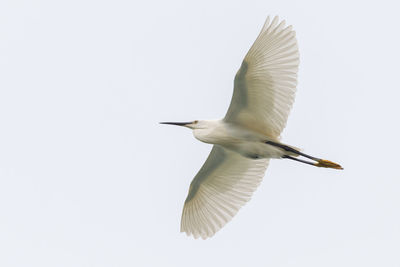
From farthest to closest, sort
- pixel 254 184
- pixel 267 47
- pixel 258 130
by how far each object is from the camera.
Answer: pixel 254 184 → pixel 258 130 → pixel 267 47

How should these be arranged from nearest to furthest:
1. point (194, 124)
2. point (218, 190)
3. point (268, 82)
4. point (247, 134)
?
point (268, 82) → point (247, 134) → point (194, 124) → point (218, 190)

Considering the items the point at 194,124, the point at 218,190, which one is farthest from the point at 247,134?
the point at 218,190

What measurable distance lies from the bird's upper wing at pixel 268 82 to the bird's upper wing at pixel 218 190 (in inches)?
43.1

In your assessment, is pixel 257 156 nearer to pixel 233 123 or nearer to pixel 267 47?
pixel 233 123

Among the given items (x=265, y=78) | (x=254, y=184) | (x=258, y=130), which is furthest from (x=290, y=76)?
(x=254, y=184)

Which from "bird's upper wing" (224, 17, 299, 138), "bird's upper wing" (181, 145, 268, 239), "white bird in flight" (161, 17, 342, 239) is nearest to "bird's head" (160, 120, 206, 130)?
"white bird in flight" (161, 17, 342, 239)

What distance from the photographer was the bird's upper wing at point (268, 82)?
35.0 ft

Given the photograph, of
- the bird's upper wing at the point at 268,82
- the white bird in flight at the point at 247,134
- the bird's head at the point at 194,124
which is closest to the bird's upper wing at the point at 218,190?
the white bird in flight at the point at 247,134

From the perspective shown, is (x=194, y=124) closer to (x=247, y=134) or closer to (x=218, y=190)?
(x=247, y=134)

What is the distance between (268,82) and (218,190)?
2.55 meters

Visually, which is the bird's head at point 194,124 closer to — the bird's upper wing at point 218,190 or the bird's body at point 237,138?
the bird's body at point 237,138

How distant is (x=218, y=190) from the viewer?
12.8 metres

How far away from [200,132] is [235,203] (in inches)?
61.8

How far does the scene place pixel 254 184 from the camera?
12.6 meters
